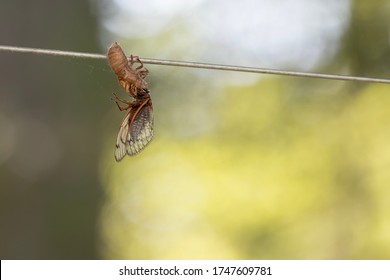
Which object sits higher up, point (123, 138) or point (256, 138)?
point (256, 138)

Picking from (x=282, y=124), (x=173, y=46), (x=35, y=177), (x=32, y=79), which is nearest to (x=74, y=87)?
(x=32, y=79)

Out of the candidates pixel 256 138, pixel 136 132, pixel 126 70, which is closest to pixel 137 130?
pixel 136 132

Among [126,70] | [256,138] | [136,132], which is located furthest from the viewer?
[256,138]

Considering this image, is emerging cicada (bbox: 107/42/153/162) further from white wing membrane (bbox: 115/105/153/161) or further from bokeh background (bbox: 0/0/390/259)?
bokeh background (bbox: 0/0/390/259)

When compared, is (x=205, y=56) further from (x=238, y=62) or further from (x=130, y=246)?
(x=130, y=246)

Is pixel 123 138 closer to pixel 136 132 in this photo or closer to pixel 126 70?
pixel 136 132

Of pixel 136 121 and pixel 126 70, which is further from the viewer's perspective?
pixel 136 121
